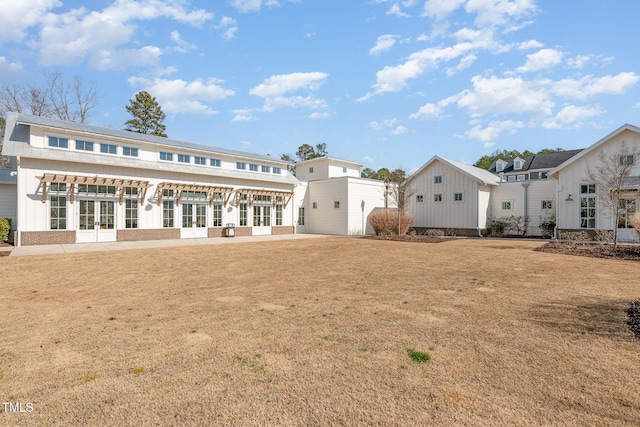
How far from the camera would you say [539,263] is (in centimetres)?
1026

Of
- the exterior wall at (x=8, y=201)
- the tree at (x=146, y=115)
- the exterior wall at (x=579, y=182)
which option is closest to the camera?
the exterior wall at (x=579, y=182)

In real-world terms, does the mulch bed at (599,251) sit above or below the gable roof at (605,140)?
below

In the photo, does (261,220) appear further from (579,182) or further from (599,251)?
(579,182)

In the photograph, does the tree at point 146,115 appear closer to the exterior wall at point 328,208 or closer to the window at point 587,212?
the exterior wall at point 328,208

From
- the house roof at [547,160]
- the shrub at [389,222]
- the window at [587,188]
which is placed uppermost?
the house roof at [547,160]

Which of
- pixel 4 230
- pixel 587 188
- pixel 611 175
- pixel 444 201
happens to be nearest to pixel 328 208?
pixel 444 201

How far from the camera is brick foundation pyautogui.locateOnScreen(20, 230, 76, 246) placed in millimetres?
15359

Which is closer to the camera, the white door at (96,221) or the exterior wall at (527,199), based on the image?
the white door at (96,221)

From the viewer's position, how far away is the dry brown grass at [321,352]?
2.57 meters

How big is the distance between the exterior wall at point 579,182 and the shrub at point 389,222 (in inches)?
339

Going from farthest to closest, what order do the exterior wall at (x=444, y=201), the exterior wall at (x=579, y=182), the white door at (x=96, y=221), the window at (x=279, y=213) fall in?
the window at (x=279, y=213) < the exterior wall at (x=444, y=201) < the exterior wall at (x=579, y=182) < the white door at (x=96, y=221)

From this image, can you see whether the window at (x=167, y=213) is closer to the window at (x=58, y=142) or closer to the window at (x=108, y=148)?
the window at (x=108, y=148)

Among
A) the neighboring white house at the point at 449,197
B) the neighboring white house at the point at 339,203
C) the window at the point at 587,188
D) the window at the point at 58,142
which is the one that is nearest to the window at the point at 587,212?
the window at the point at 587,188

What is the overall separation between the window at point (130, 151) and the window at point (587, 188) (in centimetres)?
2557
